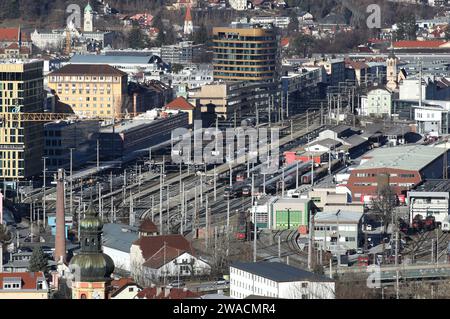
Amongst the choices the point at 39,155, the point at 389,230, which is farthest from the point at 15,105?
the point at 389,230

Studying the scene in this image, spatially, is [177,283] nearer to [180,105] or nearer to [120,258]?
[120,258]

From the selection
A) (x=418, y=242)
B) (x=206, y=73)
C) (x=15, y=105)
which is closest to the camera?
(x=418, y=242)

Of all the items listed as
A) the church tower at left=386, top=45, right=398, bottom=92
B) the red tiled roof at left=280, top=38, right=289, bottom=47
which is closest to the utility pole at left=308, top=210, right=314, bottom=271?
the church tower at left=386, top=45, right=398, bottom=92

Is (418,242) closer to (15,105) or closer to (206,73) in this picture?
(15,105)

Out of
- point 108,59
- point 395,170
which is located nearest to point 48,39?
point 108,59

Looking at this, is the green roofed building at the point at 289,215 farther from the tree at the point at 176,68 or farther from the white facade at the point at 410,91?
the tree at the point at 176,68
